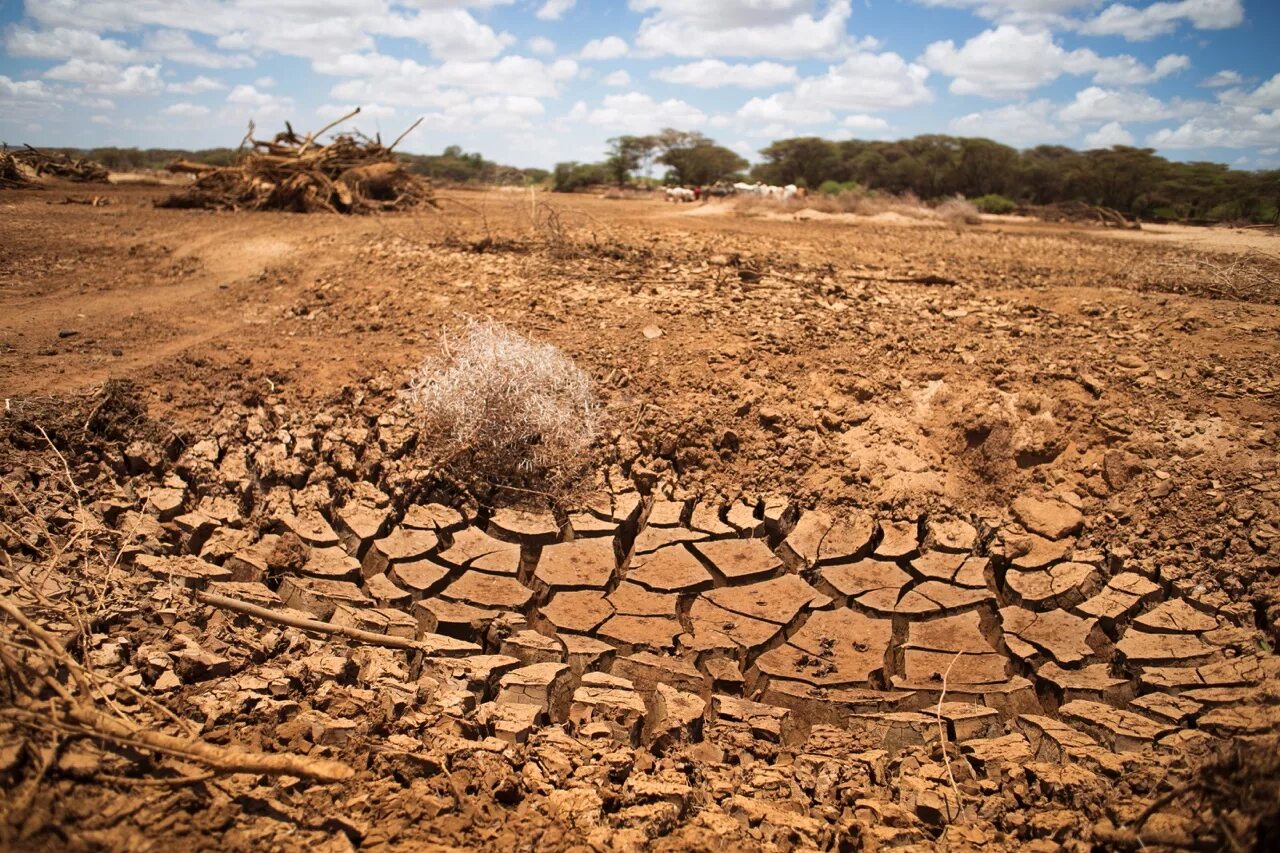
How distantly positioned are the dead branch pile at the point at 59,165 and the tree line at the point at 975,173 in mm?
9099

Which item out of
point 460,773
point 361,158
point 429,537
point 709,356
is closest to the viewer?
point 460,773

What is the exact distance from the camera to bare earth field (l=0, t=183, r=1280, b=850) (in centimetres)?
224

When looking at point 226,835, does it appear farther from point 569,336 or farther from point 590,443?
point 569,336

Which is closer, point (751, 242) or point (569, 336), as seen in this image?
point (569, 336)

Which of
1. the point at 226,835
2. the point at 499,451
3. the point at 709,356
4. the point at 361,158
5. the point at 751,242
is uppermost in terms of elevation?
the point at 361,158

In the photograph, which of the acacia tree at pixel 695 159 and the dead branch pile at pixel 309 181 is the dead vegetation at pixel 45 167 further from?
the acacia tree at pixel 695 159

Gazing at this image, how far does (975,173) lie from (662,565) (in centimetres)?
1546

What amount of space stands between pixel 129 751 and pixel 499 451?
2423 millimetres

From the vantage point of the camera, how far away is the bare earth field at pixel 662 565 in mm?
2240

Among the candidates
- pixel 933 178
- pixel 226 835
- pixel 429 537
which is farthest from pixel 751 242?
pixel 933 178

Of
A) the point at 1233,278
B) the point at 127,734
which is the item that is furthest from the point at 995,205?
the point at 127,734

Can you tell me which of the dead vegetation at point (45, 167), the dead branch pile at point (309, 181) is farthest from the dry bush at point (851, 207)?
the dead vegetation at point (45, 167)

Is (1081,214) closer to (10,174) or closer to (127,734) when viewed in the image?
(127,734)

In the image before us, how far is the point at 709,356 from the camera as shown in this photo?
4855mm
